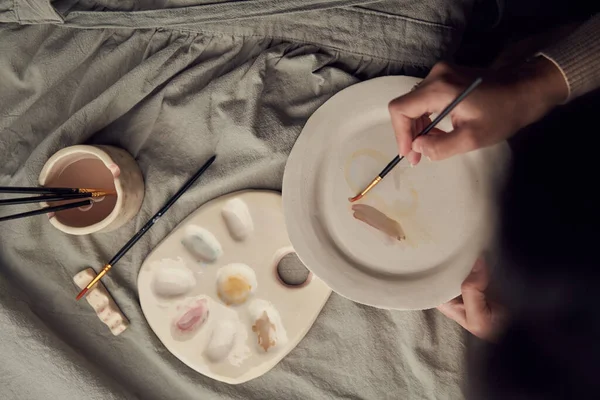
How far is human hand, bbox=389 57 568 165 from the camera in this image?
499mm

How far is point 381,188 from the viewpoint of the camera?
0.58 m

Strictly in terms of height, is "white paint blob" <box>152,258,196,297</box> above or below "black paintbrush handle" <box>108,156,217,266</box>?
below

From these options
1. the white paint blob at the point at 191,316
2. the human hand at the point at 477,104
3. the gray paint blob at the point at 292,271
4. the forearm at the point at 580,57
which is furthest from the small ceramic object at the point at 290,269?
the forearm at the point at 580,57

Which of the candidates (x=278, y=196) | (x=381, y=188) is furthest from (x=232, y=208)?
(x=381, y=188)

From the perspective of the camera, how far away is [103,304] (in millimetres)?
630

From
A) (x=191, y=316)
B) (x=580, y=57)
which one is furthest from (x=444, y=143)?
(x=191, y=316)

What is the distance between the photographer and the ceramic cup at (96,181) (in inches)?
22.1

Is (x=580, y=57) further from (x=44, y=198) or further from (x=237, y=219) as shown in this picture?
(x=44, y=198)

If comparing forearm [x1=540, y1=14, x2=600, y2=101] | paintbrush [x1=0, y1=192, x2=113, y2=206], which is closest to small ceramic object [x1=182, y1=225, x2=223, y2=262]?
paintbrush [x1=0, y1=192, x2=113, y2=206]

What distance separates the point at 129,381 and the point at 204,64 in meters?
0.46

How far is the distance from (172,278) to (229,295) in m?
0.08

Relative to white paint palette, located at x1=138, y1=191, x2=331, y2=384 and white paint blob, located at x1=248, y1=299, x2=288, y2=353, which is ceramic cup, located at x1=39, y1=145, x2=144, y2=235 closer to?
white paint palette, located at x1=138, y1=191, x2=331, y2=384

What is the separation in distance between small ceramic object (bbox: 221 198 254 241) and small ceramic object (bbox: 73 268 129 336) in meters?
0.19

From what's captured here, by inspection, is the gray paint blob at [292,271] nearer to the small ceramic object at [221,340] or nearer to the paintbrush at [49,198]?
the small ceramic object at [221,340]
